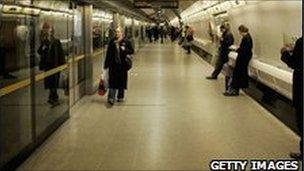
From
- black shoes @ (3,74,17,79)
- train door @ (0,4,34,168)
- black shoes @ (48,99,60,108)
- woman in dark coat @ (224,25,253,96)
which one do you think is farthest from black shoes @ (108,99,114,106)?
black shoes @ (3,74,17,79)

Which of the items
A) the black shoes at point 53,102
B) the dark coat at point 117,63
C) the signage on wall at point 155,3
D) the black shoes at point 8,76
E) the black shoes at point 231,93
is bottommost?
the black shoes at point 231,93

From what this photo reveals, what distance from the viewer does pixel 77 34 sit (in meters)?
11.8

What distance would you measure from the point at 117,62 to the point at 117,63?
36 mm

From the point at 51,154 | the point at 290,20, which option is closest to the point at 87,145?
the point at 51,154

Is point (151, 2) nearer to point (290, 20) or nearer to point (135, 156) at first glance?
point (290, 20)

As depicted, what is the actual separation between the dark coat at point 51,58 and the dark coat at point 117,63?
1537 millimetres

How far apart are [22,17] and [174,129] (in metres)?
2.88

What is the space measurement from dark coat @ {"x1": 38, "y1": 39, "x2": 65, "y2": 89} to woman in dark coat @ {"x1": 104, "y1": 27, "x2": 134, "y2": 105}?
154 centimetres

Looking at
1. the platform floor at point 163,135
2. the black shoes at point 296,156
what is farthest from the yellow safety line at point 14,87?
the black shoes at point 296,156

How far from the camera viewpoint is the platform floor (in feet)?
21.7

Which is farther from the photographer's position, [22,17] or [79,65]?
[79,65]

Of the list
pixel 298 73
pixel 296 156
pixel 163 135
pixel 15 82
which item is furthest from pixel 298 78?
pixel 15 82

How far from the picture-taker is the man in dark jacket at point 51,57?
25.7 ft

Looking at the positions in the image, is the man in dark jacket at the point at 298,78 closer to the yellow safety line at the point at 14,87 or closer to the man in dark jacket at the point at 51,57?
the yellow safety line at the point at 14,87
